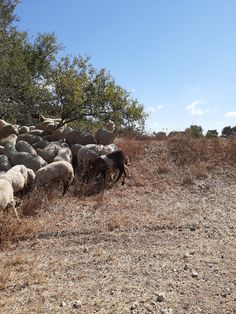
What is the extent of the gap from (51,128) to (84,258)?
7.42 meters

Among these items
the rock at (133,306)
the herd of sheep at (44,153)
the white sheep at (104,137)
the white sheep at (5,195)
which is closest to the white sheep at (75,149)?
the herd of sheep at (44,153)

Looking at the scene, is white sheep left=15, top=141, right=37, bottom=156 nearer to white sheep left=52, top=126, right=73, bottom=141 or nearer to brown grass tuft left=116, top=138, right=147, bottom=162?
white sheep left=52, top=126, right=73, bottom=141

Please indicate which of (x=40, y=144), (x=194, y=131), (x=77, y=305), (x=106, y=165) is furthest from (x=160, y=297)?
(x=194, y=131)

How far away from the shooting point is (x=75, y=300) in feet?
16.1

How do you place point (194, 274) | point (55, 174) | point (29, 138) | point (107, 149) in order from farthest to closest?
1. point (29, 138)
2. point (107, 149)
3. point (55, 174)
4. point (194, 274)

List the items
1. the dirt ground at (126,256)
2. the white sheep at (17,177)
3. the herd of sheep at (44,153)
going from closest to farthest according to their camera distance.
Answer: the dirt ground at (126,256) → the white sheep at (17,177) → the herd of sheep at (44,153)

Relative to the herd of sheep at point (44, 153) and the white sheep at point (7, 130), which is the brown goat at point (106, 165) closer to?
the herd of sheep at point (44, 153)

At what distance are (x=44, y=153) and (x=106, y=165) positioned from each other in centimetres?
182

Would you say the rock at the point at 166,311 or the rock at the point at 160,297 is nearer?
the rock at the point at 166,311

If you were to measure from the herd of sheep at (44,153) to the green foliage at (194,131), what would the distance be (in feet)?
11.3

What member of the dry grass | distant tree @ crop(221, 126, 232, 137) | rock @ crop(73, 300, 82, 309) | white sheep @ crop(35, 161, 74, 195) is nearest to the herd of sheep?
white sheep @ crop(35, 161, 74, 195)

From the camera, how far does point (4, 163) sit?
1013 cm

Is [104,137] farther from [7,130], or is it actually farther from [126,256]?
[126,256]

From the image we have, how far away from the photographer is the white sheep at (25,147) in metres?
10.8
